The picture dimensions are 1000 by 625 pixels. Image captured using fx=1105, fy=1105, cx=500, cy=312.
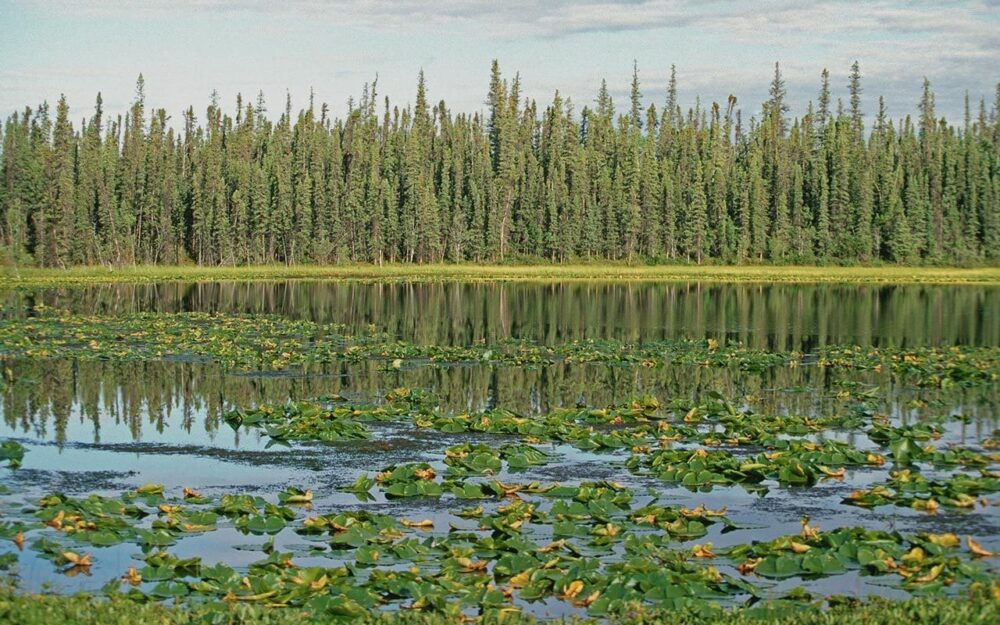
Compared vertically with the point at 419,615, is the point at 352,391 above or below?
below

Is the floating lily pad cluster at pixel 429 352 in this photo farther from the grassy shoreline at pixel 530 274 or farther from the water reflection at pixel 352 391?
the grassy shoreline at pixel 530 274

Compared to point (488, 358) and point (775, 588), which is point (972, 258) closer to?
point (488, 358)

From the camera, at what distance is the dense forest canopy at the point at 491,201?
365 feet

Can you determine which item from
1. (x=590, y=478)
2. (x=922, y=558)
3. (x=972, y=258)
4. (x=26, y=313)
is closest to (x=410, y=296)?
(x=26, y=313)

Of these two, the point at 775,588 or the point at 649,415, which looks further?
the point at 649,415

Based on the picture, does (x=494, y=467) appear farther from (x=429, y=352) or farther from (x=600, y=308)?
(x=600, y=308)

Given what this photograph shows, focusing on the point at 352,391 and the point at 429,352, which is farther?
the point at 429,352

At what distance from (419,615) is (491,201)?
10509 centimetres

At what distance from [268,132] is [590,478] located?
13226 centimetres

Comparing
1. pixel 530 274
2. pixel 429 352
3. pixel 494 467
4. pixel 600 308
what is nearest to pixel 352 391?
pixel 429 352

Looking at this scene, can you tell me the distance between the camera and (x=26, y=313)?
47.4 m

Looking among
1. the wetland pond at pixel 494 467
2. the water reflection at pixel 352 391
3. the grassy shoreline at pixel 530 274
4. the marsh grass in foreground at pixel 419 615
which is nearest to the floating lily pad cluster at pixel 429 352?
the wetland pond at pixel 494 467

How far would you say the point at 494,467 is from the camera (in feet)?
58.0

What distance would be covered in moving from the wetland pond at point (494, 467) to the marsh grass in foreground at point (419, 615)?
489mm
